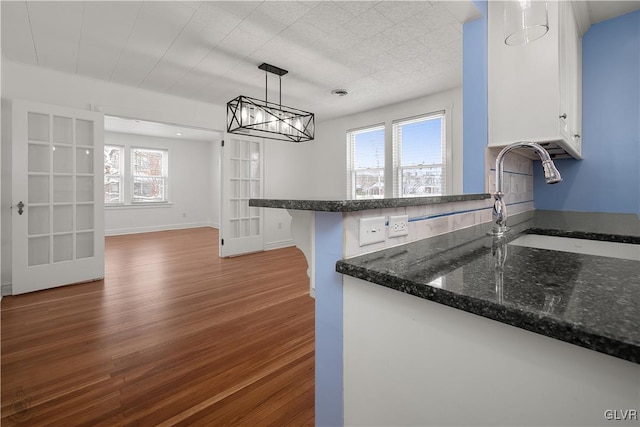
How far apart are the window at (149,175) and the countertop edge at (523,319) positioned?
318 inches

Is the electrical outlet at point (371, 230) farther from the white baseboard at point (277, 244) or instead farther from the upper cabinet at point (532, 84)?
the white baseboard at point (277, 244)

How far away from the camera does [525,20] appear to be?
121cm

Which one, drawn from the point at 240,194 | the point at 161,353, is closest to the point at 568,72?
the point at 161,353

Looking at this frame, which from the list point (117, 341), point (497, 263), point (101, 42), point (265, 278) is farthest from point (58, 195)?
point (497, 263)

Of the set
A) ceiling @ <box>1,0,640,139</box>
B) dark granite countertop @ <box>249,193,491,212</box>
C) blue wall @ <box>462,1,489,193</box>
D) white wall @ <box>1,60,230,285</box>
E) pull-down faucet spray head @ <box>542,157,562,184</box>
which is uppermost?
ceiling @ <box>1,0,640,139</box>

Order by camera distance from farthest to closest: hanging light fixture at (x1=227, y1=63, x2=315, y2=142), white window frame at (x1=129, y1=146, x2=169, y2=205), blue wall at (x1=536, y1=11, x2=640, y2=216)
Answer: white window frame at (x1=129, y1=146, x2=169, y2=205)
hanging light fixture at (x1=227, y1=63, x2=315, y2=142)
blue wall at (x1=536, y1=11, x2=640, y2=216)

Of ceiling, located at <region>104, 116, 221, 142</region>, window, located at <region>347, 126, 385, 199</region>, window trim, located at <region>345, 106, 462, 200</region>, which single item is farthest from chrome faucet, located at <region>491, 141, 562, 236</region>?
ceiling, located at <region>104, 116, 221, 142</region>

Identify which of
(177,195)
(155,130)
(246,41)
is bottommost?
(177,195)

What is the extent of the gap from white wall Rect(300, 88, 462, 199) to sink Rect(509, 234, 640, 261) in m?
2.56

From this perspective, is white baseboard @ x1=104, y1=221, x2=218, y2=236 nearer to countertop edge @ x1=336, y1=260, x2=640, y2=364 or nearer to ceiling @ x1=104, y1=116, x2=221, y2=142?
ceiling @ x1=104, y1=116, x2=221, y2=142

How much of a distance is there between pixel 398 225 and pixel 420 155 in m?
3.75

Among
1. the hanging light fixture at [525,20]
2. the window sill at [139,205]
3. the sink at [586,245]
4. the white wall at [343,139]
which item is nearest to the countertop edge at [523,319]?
the sink at [586,245]

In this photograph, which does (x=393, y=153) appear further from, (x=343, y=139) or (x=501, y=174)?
(x=501, y=174)

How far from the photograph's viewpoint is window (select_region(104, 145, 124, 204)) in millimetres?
6887
